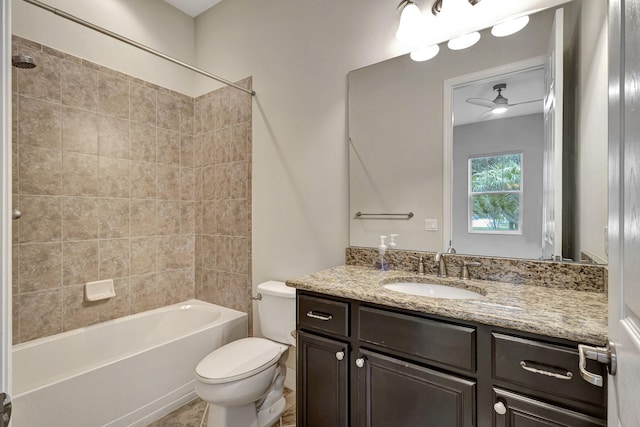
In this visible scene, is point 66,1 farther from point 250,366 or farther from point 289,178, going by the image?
point 250,366

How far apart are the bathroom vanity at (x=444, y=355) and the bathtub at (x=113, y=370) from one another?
3.31ft

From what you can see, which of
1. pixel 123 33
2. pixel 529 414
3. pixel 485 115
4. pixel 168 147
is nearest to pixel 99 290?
pixel 168 147

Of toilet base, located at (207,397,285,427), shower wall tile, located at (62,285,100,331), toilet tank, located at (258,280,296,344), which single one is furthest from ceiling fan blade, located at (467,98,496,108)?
shower wall tile, located at (62,285,100,331)

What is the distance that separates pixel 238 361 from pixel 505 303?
52.5 inches

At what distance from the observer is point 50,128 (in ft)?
6.46

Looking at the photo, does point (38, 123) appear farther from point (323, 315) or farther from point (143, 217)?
point (323, 315)

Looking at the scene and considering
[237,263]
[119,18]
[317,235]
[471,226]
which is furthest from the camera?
[237,263]

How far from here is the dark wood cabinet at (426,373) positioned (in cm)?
85

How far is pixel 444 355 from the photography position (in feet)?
3.38

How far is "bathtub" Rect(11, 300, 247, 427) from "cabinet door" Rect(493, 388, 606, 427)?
180 centimetres

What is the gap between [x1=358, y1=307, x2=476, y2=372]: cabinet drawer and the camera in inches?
39.1

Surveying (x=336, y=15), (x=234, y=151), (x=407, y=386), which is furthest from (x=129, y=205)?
(x=407, y=386)

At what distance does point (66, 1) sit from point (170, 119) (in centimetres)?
94

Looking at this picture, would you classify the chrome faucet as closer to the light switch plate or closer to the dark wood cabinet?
the light switch plate
